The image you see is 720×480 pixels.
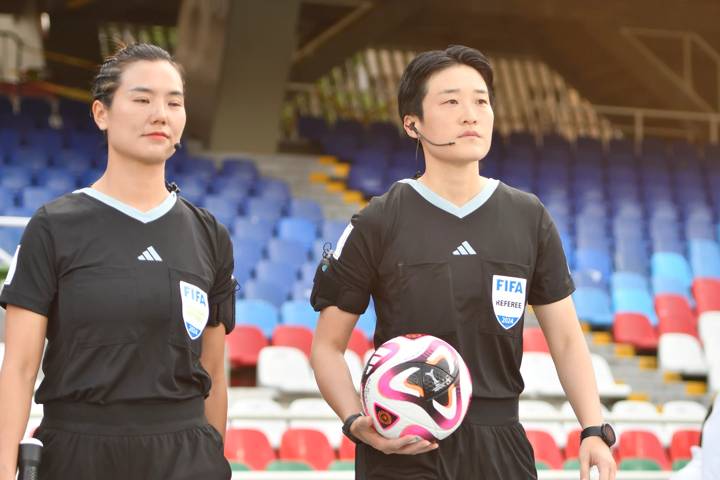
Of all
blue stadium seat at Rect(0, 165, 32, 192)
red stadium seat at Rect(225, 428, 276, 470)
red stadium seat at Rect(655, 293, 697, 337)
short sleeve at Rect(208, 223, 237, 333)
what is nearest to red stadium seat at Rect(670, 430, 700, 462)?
red stadium seat at Rect(225, 428, 276, 470)

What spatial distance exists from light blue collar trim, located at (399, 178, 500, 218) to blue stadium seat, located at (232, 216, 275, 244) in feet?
30.3

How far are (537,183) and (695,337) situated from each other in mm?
4416

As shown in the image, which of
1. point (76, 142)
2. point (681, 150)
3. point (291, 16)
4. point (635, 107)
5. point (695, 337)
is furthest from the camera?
point (635, 107)

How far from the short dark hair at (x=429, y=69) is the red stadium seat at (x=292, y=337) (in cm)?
693

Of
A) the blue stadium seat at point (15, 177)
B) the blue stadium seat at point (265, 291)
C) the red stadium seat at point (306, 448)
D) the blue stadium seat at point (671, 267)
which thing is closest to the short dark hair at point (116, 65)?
the red stadium seat at point (306, 448)

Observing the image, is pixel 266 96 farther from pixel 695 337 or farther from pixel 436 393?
pixel 436 393

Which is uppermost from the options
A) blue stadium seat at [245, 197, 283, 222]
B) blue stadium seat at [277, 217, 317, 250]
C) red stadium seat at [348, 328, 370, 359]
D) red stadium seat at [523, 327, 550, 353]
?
blue stadium seat at [245, 197, 283, 222]

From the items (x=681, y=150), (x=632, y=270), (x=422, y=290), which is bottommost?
(x=422, y=290)

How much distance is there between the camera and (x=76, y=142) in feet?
48.6

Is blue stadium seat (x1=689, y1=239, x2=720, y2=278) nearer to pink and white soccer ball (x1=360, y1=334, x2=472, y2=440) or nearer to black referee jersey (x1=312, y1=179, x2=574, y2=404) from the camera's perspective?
black referee jersey (x1=312, y1=179, x2=574, y2=404)

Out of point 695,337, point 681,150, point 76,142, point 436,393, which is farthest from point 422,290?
point 681,150

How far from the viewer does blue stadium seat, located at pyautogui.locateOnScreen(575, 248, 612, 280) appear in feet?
43.1

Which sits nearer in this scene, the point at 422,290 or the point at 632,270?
the point at 422,290

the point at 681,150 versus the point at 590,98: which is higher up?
the point at 590,98
